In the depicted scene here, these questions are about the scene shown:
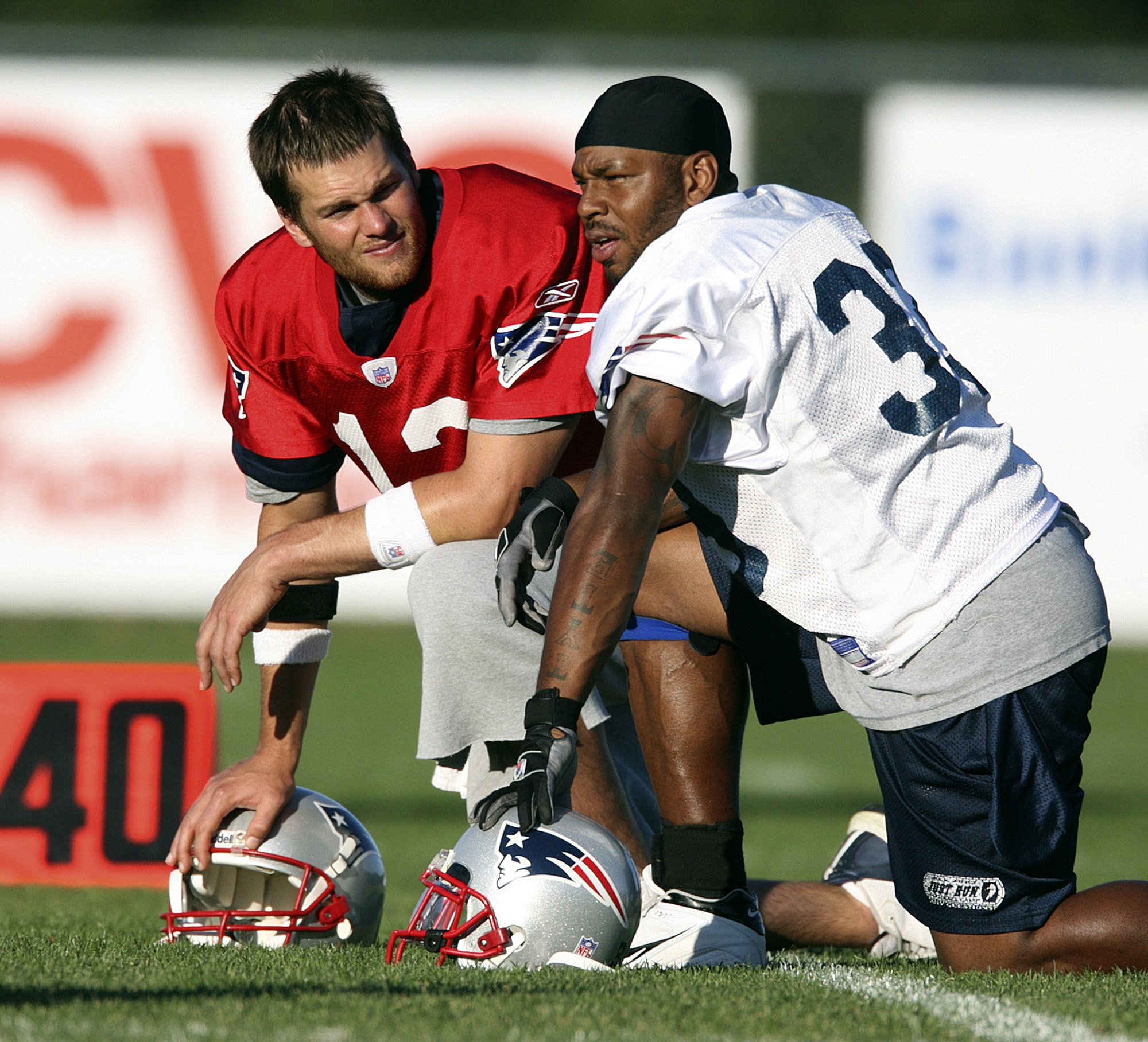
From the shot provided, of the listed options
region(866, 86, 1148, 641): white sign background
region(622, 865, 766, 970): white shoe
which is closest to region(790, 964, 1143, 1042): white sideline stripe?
region(622, 865, 766, 970): white shoe

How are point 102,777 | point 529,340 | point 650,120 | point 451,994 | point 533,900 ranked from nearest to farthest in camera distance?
point 451,994, point 533,900, point 650,120, point 529,340, point 102,777

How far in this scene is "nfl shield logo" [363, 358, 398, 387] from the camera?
10.5ft

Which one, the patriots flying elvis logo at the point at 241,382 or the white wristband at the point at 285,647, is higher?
the patriots flying elvis logo at the point at 241,382

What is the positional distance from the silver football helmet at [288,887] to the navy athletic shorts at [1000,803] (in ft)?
3.19

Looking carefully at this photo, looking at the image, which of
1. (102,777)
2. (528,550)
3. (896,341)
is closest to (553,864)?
(528,550)

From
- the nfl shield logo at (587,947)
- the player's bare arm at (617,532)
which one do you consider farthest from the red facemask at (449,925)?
the player's bare arm at (617,532)

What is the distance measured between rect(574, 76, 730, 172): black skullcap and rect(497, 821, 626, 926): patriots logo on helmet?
119cm

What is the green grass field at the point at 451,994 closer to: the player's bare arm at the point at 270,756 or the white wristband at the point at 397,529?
the player's bare arm at the point at 270,756

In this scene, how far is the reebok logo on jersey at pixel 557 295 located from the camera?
10.5 feet

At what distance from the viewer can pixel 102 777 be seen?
3746mm

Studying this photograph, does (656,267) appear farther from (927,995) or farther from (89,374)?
(89,374)

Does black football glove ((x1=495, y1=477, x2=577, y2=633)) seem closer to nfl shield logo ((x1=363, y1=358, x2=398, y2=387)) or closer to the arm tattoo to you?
the arm tattoo

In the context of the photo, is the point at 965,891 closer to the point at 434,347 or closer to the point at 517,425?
the point at 517,425

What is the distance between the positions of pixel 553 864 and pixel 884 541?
0.73m
